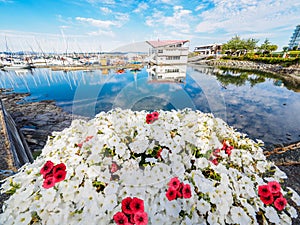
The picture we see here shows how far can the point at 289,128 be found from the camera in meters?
7.61

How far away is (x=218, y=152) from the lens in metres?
1.51

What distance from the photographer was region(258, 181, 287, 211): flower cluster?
120cm

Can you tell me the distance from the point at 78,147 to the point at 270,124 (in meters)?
10.1

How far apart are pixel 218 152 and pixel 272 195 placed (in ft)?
1.70

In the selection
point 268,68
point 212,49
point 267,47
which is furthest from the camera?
point 212,49

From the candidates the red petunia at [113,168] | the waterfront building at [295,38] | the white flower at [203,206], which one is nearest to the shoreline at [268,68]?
the white flower at [203,206]

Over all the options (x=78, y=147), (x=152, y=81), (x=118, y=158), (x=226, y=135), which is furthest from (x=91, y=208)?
(x=152, y=81)

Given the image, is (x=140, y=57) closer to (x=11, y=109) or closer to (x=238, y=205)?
(x=238, y=205)

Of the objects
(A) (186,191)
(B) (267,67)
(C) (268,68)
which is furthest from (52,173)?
(B) (267,67)

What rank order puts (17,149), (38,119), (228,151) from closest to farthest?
(228,151), (17,149), (38,119)

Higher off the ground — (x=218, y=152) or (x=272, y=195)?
(x=218, y=152)

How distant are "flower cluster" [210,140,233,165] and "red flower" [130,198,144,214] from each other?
828 mm

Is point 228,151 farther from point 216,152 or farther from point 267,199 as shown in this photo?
point 267,199

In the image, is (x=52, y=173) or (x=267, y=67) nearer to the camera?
(x=52, y=173)
